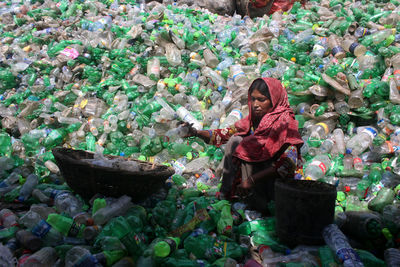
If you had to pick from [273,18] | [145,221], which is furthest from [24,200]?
[273,18]

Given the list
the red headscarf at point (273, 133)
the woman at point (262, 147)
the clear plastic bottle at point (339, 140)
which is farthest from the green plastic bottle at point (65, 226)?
the clear plastic bottle at point (339, 140)

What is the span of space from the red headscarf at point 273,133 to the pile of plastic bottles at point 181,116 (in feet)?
1.71

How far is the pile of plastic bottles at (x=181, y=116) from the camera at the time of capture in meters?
2.22

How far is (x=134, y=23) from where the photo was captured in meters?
6.50

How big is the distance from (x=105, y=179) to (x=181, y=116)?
205cm

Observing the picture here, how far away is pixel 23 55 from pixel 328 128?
533cm

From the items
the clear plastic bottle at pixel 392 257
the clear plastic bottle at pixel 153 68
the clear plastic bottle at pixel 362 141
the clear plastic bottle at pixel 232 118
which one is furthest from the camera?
the clear plastic bottle at pixel 153 68

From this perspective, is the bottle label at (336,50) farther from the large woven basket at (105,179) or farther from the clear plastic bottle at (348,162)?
the large woven basket at (105,179)

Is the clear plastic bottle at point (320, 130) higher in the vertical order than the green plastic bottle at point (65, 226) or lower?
higher

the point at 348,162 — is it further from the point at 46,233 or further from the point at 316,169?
the point at 46,233

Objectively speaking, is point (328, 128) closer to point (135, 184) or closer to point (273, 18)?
point (135, 184)

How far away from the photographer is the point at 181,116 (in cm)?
454

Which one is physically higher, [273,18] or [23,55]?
[273,18]

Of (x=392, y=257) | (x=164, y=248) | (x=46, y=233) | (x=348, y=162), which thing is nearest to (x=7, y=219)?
(x=46, y=233)
